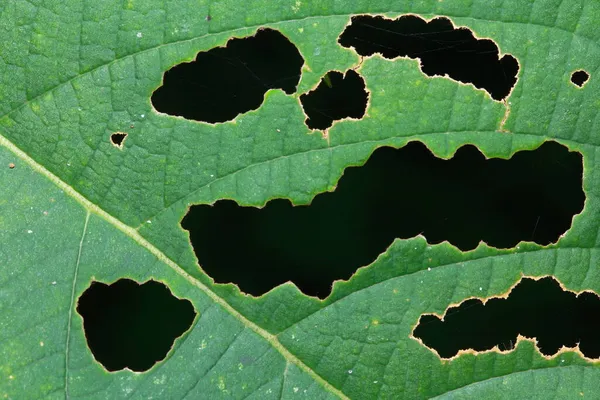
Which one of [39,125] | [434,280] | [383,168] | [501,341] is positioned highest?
[39,125]

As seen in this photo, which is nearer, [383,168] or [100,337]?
[100,337]

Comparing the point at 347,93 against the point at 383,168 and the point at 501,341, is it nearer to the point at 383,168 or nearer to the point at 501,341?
the point at 383,168

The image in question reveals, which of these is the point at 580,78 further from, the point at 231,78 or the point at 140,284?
the point at 140,284

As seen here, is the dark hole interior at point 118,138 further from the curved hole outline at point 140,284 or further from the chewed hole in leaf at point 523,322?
the chewed hole in leaf at point 523,322

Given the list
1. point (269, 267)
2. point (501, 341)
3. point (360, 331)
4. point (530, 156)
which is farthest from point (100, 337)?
point (530, 156)

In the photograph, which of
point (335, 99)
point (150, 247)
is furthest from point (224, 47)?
point (150, 247)

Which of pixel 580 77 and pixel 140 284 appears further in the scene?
pixel 580 77
